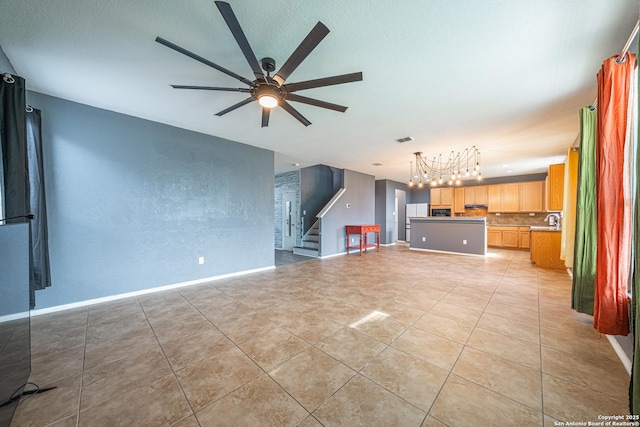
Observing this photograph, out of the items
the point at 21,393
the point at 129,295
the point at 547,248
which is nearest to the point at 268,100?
the point at 21,393

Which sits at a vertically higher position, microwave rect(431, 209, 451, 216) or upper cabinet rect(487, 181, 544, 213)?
upper cabinet rect(487, 181, 544, 213)

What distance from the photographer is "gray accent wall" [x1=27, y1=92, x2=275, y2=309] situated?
9.46 ft

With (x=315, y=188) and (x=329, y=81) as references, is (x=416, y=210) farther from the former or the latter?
(x=329, y=81)

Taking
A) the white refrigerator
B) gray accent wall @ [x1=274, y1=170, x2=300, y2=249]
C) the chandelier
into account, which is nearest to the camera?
the chandelier

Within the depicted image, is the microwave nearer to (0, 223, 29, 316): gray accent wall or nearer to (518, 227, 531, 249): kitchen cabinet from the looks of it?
(518, 227, 531, 249): kitchen cabinet

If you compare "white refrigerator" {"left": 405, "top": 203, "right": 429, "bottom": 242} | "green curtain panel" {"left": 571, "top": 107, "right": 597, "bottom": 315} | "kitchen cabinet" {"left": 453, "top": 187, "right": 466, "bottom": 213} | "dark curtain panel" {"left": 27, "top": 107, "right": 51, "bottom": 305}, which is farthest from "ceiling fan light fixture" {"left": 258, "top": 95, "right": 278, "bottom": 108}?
"kitchen cabinet" {"left": 453, "top": 187, "right": 466, "bottom": 213}

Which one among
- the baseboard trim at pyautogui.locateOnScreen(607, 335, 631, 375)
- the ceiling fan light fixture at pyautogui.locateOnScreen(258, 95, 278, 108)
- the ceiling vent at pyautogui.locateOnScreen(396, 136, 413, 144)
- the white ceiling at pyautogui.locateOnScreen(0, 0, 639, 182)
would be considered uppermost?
the white ceiling at pyautogui.locateOnScreen(0, 0, 639, 182)

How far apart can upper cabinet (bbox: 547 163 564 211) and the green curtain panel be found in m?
3.09

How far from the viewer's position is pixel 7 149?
2.00 m

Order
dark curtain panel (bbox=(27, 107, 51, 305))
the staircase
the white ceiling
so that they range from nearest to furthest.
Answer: the white ceiling
dark curtain panel (bbox=(27, 107, 51, 305))
the staircase

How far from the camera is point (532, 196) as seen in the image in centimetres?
768

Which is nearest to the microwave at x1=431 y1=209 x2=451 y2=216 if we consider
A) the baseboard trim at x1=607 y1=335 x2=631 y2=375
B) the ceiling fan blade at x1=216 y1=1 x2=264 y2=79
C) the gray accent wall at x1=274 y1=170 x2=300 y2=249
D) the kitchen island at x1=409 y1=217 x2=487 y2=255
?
the kitchen island at x1=409 y1=217 x2=487 y2=255

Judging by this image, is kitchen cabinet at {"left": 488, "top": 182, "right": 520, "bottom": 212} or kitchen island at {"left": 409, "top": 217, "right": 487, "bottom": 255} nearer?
kitchen island at {"left": 409, "top": 217, "right": 487, "bottom": 255}

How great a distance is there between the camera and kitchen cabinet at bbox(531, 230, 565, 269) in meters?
4.87
